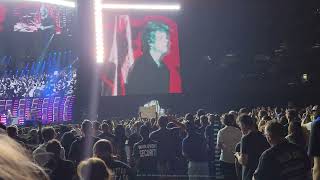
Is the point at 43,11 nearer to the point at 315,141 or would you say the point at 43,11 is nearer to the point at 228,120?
the point at 228,120

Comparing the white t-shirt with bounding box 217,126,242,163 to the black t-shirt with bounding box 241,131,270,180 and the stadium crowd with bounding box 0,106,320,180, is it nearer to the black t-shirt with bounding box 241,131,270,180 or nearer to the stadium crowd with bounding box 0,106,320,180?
the stadium crowd with bounding box 0,106,320,180

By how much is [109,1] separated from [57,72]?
15.0ft

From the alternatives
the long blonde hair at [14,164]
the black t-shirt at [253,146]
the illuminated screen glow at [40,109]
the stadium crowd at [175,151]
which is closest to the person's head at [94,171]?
the stadium crowd at [175,151]

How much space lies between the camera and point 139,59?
23469 mm

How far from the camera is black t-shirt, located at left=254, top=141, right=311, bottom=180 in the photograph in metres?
4.37

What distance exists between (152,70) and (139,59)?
88cm

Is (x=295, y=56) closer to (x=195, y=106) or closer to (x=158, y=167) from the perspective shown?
(x=195, y=106)

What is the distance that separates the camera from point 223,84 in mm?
26609

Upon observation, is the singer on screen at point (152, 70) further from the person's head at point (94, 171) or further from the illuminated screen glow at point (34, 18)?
the person's head at point (94, 171)

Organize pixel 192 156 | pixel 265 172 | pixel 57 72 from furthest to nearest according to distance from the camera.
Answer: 1. pixel 57 72
2. pixel 192 156
3. pixel 265 172

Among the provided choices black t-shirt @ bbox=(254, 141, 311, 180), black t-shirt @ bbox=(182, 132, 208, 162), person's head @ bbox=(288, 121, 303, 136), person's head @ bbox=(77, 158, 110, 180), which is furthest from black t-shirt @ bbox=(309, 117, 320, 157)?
person's head @ bbox=(77, 158, 110, 180)

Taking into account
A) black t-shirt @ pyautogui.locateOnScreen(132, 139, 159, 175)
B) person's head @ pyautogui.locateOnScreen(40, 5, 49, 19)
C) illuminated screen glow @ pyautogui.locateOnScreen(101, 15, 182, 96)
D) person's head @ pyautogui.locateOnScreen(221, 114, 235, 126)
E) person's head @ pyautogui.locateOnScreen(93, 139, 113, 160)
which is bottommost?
black t-shirt @ pyautogui.locateOnScreen(132, 139, 159, 175)

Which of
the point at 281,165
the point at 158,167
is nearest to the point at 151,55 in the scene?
the point at 158,167

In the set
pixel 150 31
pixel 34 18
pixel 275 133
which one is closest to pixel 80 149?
pixel 275 133
